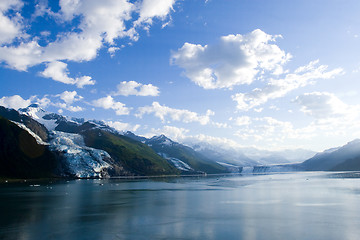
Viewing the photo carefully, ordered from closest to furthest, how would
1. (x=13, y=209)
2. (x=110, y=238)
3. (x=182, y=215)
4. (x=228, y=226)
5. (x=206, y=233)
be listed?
1. (x=110, y=238)
2. (x=206, y=233)
3. (x=228, y=226)
4. (x=182, y=215)
5. (x=13, y=209)

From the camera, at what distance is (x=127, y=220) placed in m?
47.4

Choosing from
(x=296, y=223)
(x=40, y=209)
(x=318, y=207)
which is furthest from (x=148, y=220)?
(x=318, y=207)

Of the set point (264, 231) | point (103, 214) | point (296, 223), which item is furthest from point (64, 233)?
point (296, 223)

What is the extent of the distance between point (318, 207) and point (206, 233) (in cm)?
3641

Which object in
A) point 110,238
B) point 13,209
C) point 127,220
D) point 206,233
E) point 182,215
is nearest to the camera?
point 110,238

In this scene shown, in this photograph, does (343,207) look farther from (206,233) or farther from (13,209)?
Answer: (13,209)

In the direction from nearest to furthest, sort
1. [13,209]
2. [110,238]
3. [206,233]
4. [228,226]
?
1. [110,238]
2. [206,233]
3. [228,226]
4. [13,209]

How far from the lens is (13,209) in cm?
5881

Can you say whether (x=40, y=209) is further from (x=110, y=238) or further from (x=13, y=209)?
(x=110, y=238)

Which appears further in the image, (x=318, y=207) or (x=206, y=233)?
(x=318, y=207)

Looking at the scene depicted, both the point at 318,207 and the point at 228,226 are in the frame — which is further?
the point at 318,207

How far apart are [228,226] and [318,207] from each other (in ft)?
100

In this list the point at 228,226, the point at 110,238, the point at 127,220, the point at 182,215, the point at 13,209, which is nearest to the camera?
the point at 110,238

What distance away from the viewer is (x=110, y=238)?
115 ft
